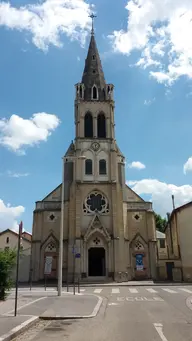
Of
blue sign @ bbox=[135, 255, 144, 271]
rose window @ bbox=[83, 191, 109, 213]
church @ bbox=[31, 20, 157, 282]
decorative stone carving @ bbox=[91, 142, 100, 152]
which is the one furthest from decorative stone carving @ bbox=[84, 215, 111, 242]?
decorative stone carving @ bbox=[91, 142, 100, 152]

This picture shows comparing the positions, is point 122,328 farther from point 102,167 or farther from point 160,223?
point 160,223

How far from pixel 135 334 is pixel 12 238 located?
47648mm

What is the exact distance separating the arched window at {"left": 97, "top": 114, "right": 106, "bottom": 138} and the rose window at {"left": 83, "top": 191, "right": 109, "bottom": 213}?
8914 millimetres

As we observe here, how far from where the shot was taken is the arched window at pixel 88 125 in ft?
145

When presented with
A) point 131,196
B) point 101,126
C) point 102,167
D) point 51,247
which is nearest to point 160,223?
point 131,196

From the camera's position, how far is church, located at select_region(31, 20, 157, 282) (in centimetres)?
3653

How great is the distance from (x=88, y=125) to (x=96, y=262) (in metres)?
18.7

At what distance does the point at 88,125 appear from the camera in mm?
44719

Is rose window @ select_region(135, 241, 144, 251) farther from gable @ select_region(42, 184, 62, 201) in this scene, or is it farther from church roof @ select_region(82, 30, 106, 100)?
church roof @ select_region(82, 30, 106, 100)

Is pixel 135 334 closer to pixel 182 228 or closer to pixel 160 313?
pixel 160 313

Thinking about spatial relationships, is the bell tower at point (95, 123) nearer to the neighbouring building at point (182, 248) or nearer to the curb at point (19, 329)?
the neighbouring building at point (182, 248)

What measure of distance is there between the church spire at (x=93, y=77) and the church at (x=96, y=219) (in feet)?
10.7

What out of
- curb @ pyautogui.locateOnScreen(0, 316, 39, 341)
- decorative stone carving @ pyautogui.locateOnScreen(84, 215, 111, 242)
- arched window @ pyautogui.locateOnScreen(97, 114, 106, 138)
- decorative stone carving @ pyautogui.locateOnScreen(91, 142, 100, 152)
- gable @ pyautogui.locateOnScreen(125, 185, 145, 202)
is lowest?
curb @ pyautogui.locateOnScreen(0, 316, 39, 341)

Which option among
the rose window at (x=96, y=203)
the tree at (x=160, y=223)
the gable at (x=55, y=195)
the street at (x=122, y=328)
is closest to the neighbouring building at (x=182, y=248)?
the rose window at (x=96, y=203)
